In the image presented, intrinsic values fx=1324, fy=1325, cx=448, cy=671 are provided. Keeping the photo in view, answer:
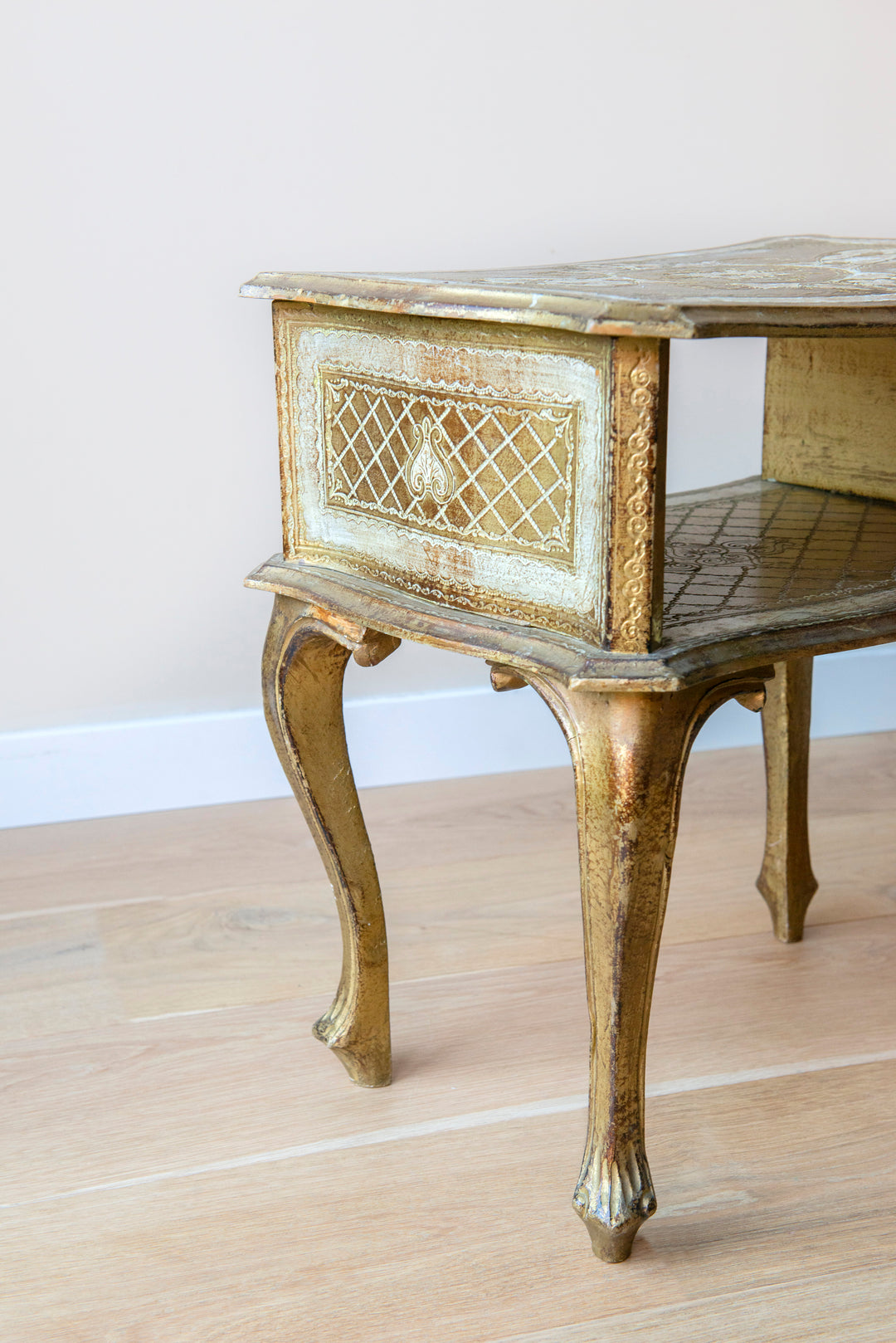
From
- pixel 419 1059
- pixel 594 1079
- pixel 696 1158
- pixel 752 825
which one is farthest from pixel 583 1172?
pixel 752 825

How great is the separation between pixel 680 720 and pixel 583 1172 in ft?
1.03

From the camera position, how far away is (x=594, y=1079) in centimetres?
84

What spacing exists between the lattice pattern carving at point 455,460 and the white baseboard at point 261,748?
2.63 feet

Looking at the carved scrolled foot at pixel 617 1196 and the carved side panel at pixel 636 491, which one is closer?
the carved side panel at pixel 636 491

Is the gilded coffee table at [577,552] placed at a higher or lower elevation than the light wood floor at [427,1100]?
higher

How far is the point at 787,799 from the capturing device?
131 centimetres

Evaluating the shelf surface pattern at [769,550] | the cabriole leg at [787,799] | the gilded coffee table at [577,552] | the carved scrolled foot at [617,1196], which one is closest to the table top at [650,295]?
the gilded coffee table at [577,552]

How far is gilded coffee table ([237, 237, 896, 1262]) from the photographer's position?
28.2 inches

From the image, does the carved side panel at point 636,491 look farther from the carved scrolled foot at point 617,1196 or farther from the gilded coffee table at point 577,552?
the carved scrolled foot at point 617,1196

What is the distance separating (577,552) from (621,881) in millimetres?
197

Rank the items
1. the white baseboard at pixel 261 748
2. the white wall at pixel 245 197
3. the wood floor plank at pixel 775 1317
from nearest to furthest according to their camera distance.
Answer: the wood floor plank at pixel 775 1317
the white wall at pixel 245 197
the white baseboard at pixel 261 748

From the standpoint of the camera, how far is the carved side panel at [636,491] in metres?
0.69

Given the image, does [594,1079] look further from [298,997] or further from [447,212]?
[447,212]

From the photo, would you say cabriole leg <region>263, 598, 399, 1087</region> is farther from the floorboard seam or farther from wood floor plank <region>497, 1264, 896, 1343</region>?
wood floor plank <region>497, 1264, 896, 1343</region>
